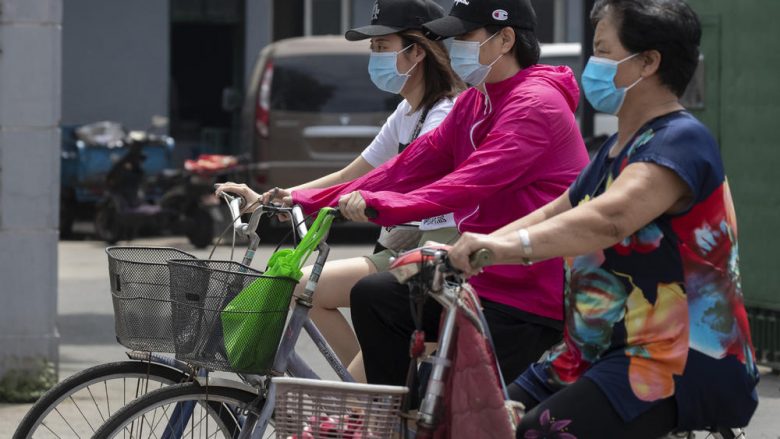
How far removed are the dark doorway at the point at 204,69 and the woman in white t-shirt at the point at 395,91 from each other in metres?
16.1

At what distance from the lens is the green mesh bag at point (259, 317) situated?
3803 mm

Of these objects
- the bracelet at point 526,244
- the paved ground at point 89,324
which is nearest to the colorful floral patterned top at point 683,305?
the bracelet at point 526,244

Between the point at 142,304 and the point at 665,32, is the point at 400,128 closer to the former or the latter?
the point at 142,304

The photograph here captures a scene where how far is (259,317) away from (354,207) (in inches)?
13.9

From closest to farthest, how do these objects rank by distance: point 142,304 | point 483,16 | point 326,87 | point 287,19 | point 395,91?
point 142,304
point 483,16
point 395,91
point 326,87
point 287,19

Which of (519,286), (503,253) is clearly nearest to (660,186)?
(503,253)

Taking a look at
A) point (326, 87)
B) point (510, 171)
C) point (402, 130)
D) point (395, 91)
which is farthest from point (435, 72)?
point (326, 87)

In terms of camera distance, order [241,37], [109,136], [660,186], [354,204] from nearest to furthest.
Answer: [660,186] → [354,204] → [109,136] → [241,37]

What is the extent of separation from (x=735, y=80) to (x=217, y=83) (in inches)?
587

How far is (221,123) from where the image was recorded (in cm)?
2173

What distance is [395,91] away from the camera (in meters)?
4.73

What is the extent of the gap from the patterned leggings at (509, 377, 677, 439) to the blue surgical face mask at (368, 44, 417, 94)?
1677 mm

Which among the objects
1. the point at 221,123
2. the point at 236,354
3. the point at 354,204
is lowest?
the point at 221,123

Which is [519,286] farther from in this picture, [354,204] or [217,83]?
[217,83]
